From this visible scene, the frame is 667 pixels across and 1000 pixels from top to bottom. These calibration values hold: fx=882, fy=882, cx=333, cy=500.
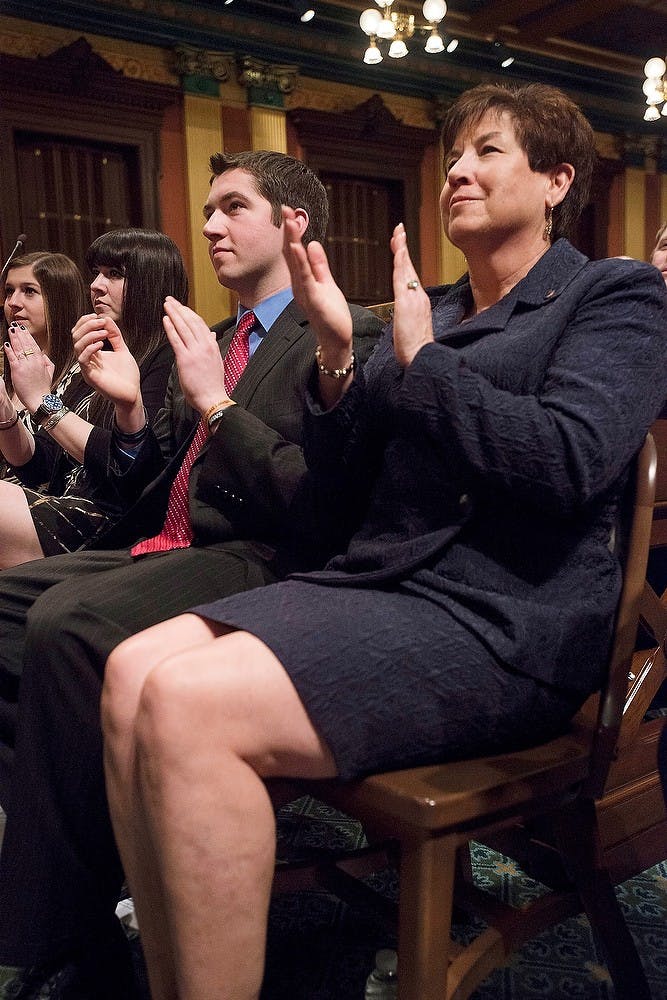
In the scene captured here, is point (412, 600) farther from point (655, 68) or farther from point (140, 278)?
point (655, 68)

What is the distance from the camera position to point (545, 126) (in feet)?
4.51

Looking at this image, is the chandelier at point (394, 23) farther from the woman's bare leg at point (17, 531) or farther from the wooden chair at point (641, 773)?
the wooden chair at point (641, 773)

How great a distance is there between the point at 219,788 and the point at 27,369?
5.36ft

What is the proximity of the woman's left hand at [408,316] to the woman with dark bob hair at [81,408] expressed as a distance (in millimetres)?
906

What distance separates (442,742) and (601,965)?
670 mm

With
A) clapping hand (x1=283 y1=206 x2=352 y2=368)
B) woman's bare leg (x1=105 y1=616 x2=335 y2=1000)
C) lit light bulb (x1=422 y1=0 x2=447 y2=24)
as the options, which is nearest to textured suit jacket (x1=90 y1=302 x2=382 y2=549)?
clapping hand (x1=283 y1=206 x2=352 y2=368)

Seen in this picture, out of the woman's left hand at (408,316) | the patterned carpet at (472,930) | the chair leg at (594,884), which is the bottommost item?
→ the patterned carpet at (472,930)

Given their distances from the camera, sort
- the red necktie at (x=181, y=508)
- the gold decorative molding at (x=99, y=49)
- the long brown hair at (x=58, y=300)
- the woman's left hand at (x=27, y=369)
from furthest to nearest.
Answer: the gold decorative molding at (x=99, y=49), the long brown hair at (x=58, y=300), the woman's left hand at (x=27, y=369), the red necktie at (x=181, y=508)

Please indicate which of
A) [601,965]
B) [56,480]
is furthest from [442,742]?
[56,480]

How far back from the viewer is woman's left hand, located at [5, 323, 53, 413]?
2.30m

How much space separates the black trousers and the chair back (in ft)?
1.99

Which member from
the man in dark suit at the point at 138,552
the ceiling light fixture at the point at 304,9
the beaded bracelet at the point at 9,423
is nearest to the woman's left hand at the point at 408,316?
the man in dark suit at the point at 138,552

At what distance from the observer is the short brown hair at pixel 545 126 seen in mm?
1373

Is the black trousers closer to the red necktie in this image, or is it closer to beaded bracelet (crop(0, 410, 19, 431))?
the red necktie
